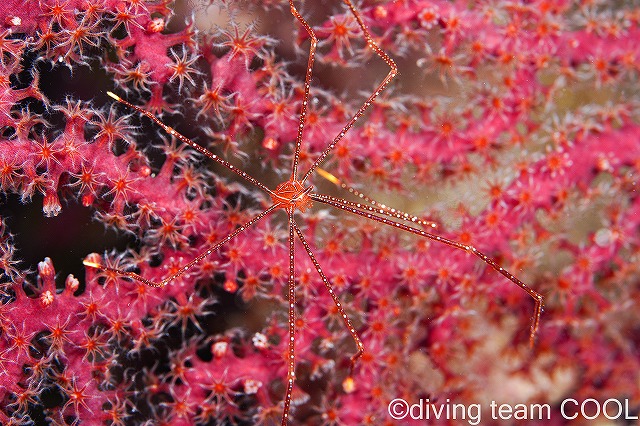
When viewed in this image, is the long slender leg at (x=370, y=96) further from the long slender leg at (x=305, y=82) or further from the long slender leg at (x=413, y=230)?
the long slender leg at (x=413, y=230)

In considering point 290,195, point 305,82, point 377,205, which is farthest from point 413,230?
point 305,82

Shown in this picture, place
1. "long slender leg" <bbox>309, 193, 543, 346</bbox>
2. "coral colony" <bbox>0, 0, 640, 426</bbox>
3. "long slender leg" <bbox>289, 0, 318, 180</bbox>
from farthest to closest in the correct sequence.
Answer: "long slender leg" <bbox>309, 193, 543, 346</bbox>
"long slender leg" <bbox>289, 0, 318, 180</bbox>
"coral colony" <bbox>0, 0, 640, 426</bbox>

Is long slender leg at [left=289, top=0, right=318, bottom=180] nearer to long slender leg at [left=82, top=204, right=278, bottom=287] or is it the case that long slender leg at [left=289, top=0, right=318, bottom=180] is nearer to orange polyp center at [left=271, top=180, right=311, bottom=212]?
orange polyp center at [left=271, top=180, right=311, bottom=212]

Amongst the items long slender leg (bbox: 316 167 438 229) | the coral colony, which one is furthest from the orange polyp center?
long slender leg (bbox: 316 167 438 229)

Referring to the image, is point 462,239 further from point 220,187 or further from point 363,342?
point 220,187

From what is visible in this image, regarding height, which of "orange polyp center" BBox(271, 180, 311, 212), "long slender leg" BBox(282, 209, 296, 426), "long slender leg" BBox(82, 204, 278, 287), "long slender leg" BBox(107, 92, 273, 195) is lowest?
"long slender leg" BBox(282, 209, 296, 426)

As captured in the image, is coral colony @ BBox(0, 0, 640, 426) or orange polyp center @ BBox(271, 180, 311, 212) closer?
coral colony @ BBox(0, 0, 640, 426)

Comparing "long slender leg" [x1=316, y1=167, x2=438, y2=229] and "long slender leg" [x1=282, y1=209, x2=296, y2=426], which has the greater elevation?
"long slender leg" [x1=316, y1=167, x2=438, y2=229]
